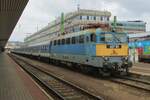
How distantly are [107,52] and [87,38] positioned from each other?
186cm

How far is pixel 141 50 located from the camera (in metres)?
36.5

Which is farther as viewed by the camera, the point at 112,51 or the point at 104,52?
the point at 112,51

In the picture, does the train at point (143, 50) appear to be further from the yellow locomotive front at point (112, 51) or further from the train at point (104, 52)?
the yellow locomotive front at point (112, 51)

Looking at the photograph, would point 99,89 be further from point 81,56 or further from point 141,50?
point 141,50

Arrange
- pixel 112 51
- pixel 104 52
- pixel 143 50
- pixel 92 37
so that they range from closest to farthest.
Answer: pixel 104 52
pixel 112 51
pixel 92 37
pixel 143 50

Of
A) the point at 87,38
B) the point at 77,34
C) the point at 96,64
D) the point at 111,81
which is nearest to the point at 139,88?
the point at 111,81

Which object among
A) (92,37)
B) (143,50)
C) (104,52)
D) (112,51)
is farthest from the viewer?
(143,50)

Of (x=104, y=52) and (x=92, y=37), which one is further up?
(x=92, y=37)

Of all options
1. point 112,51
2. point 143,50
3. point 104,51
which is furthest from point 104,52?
point 143,50

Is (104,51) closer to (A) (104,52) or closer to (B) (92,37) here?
(A) (104,52)

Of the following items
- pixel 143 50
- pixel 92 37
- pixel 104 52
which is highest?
pixel 92 37

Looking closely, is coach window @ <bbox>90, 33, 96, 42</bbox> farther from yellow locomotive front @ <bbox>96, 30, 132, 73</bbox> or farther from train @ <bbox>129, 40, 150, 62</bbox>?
train @ <bbox>129, 40, 150, 62</bbox>

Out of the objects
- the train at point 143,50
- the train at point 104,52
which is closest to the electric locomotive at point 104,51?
the train at point 104,52

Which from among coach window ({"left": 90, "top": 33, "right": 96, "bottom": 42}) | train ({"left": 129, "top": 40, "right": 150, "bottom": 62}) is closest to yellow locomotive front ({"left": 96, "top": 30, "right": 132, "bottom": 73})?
coach window ({"left": 90, "top": 33, "right": 96, "bottom": 42})
